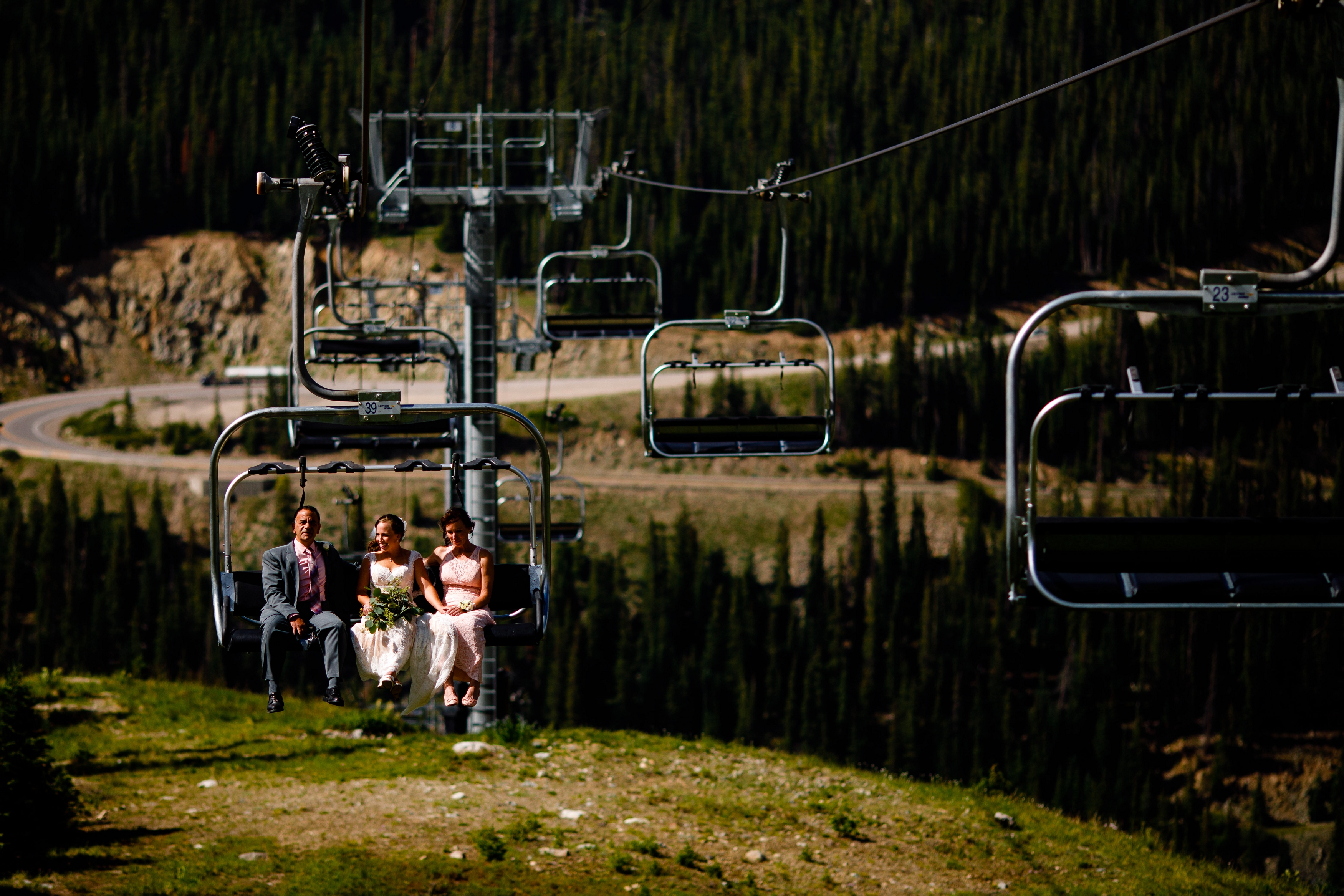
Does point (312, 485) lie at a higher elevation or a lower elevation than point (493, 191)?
lower

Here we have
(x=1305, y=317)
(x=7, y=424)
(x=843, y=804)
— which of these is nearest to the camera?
(x=843, y=804)

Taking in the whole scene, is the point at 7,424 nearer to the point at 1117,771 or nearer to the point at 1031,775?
the point at 1031,775

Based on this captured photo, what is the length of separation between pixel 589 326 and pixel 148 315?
252ft

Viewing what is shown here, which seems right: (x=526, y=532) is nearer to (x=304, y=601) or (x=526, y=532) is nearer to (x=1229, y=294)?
(x=304, y=601)

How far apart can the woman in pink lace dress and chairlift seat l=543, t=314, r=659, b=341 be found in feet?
31.1

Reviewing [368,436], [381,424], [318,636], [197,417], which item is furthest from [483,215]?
[197,417]

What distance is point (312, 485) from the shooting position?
7656 centimetres

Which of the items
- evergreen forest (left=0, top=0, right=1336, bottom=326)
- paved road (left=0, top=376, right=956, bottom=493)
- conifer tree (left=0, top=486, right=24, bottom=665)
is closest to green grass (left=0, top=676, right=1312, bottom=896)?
paved road (left=0, top=376, right=956, bottom=493)

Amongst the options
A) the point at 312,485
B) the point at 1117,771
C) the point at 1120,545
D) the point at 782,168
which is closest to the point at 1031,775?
the point at 1117,771

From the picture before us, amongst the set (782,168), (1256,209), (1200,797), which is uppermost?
(1256,209)

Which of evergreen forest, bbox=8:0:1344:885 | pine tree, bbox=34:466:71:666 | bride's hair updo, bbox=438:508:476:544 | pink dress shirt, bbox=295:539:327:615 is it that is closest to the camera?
pink dress shirt, bbox=295:539:327:615

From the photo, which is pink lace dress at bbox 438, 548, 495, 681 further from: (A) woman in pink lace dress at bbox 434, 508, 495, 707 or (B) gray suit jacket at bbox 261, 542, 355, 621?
(B) gray suit jacket at bbox 261, 542, 355, 621

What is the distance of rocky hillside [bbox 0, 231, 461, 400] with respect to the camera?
280 feet

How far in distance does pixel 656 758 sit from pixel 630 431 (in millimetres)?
60332
